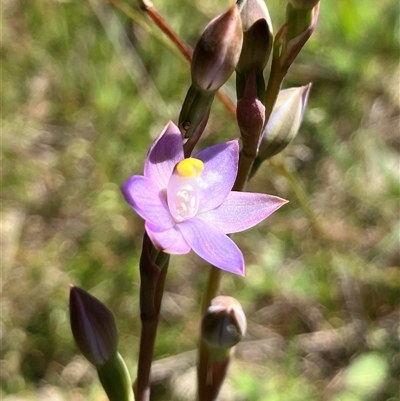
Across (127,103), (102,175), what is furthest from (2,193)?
(127,103)

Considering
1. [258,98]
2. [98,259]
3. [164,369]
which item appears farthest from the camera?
[98,259]

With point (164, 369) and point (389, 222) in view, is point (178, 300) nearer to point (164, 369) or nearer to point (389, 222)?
point (164, 369)

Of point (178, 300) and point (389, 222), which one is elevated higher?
point (178, 300)

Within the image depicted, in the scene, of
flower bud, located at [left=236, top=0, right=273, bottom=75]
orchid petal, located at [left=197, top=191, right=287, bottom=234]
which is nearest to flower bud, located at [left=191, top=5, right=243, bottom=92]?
flower bud, located at [left=236, top=0, right=273, bottom=75]

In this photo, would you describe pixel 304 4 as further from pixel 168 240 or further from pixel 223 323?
pixel 223 323

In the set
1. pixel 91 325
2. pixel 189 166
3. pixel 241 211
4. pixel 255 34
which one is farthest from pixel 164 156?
pixel 91 325

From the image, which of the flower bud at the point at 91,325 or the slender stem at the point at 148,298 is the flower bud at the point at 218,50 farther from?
the flower bud at the point at 91,325

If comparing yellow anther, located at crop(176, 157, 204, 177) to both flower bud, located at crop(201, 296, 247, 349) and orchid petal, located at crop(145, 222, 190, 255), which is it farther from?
flower bud, located at crop(201, 296, 247, 349)
